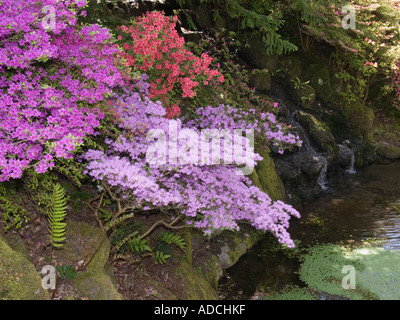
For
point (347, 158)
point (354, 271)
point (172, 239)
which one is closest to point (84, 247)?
point (172, 239)

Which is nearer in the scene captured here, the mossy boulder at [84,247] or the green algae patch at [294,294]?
the mossy boulder at [84,247]

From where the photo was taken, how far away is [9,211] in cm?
440

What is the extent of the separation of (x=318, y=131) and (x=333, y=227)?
14.1 feet

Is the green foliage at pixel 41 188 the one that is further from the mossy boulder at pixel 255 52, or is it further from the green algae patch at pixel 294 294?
the mossy boulder at pixel 255 52

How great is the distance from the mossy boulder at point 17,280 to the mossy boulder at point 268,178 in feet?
18.2

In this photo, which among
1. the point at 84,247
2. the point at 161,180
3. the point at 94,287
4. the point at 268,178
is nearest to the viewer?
the point at 94,287

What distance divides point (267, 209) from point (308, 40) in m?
9.87

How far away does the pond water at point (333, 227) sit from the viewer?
6146 millimetres

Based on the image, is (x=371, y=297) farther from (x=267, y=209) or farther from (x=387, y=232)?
(x=387, y=232)

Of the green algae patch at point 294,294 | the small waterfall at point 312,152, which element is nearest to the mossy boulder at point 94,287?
the green algae patch at point 294,294

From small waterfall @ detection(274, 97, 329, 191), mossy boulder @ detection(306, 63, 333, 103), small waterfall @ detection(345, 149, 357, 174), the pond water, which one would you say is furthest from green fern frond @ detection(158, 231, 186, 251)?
mossy boulder @ detection(306, 63, 333, 103)

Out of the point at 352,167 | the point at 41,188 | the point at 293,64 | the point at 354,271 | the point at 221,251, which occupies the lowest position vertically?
the point at 354,271

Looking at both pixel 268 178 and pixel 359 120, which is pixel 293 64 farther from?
pixel 268 178

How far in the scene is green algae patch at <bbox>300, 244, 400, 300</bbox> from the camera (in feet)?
18.7
